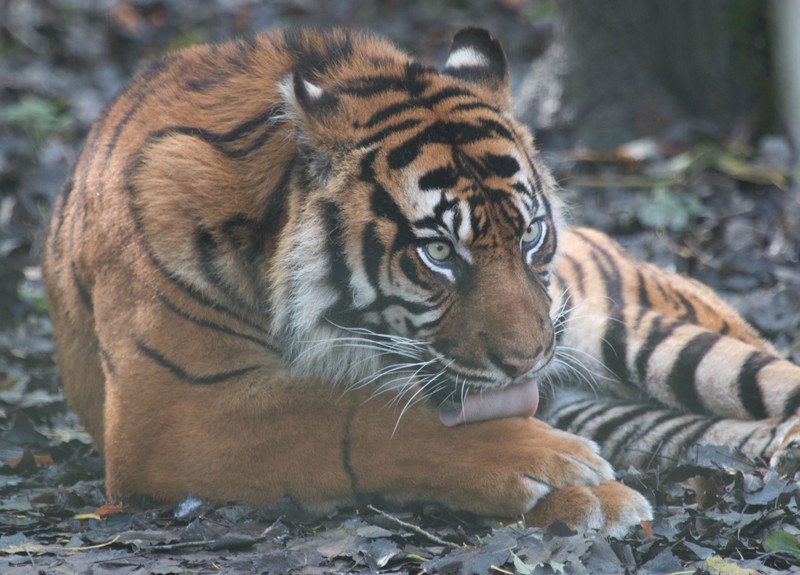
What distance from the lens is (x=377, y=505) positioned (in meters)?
2.88

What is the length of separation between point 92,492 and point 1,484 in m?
0.33

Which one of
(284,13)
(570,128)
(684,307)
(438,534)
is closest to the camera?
(438,534)

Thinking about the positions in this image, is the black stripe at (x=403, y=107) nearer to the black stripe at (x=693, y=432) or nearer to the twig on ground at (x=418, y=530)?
the twig on ground at (x=418, y=530)

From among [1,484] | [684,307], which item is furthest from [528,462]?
[1,484]

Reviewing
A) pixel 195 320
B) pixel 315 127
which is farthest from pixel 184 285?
pixel 315 127

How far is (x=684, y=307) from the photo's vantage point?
3.88 m

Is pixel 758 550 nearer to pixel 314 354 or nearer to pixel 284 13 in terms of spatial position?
pixel 314 354

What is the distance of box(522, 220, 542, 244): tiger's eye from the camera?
9.56 ft

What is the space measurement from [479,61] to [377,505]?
1.41 m

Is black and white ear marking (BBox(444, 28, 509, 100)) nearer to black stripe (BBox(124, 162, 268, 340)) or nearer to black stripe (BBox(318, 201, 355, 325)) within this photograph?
black stripe (BBox(318, 201, 355, 325))

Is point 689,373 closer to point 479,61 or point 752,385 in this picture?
point 752,385

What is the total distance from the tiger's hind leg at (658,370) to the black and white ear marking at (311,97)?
3.31 ft

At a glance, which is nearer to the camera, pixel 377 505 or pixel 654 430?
pixel 377 505

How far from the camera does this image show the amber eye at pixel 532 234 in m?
2.91
